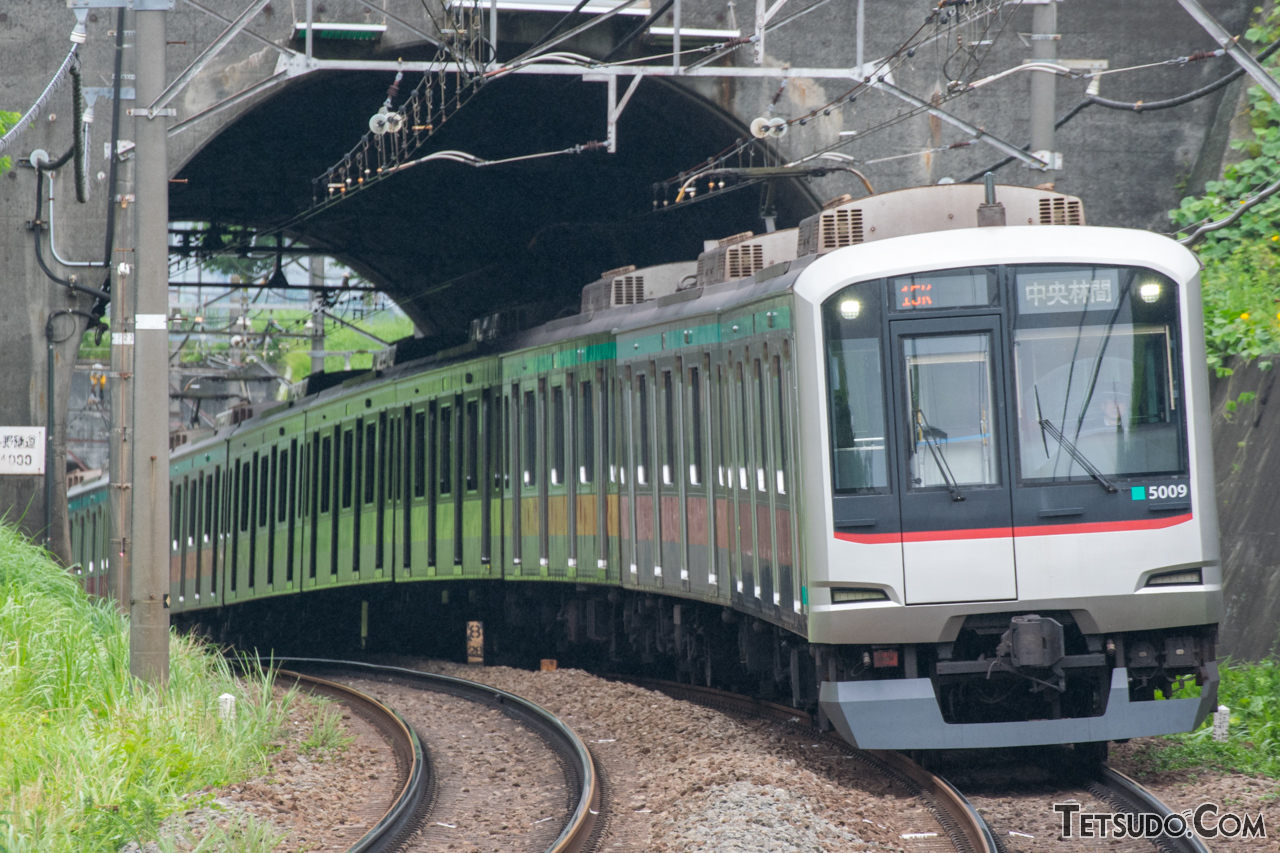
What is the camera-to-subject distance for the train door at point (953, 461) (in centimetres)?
899

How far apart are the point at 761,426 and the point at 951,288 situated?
1.77m

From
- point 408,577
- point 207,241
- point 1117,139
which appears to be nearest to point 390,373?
point 408,577

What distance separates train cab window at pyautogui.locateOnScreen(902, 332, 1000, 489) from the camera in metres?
9.12

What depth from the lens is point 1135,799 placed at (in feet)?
28.1

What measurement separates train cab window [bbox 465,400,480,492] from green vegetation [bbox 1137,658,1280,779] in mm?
8776

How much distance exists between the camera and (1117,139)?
2139cm

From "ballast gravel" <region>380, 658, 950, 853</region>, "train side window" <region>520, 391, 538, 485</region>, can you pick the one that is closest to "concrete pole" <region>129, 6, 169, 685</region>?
"ballast gravel" <region>380, 658, 950, 853</region>

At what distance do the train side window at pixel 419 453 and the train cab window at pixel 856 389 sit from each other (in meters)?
10.6

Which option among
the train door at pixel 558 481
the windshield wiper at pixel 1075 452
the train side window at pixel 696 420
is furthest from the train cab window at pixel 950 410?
the train door at pixel 558 481

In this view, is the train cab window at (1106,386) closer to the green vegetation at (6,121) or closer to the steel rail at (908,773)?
the steel rail at (908,773)

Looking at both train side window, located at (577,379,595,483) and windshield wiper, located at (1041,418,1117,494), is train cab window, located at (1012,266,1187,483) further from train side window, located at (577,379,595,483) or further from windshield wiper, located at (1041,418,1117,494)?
train side window, located at (577,379,595,483)

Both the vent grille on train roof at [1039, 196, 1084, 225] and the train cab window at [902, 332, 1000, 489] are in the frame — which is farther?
the vent grille on train roof at [1039, 196, 1084, 225]

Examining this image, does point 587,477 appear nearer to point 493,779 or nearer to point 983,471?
point 493,779

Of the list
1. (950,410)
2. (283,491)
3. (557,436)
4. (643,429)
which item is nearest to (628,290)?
(557,436)
